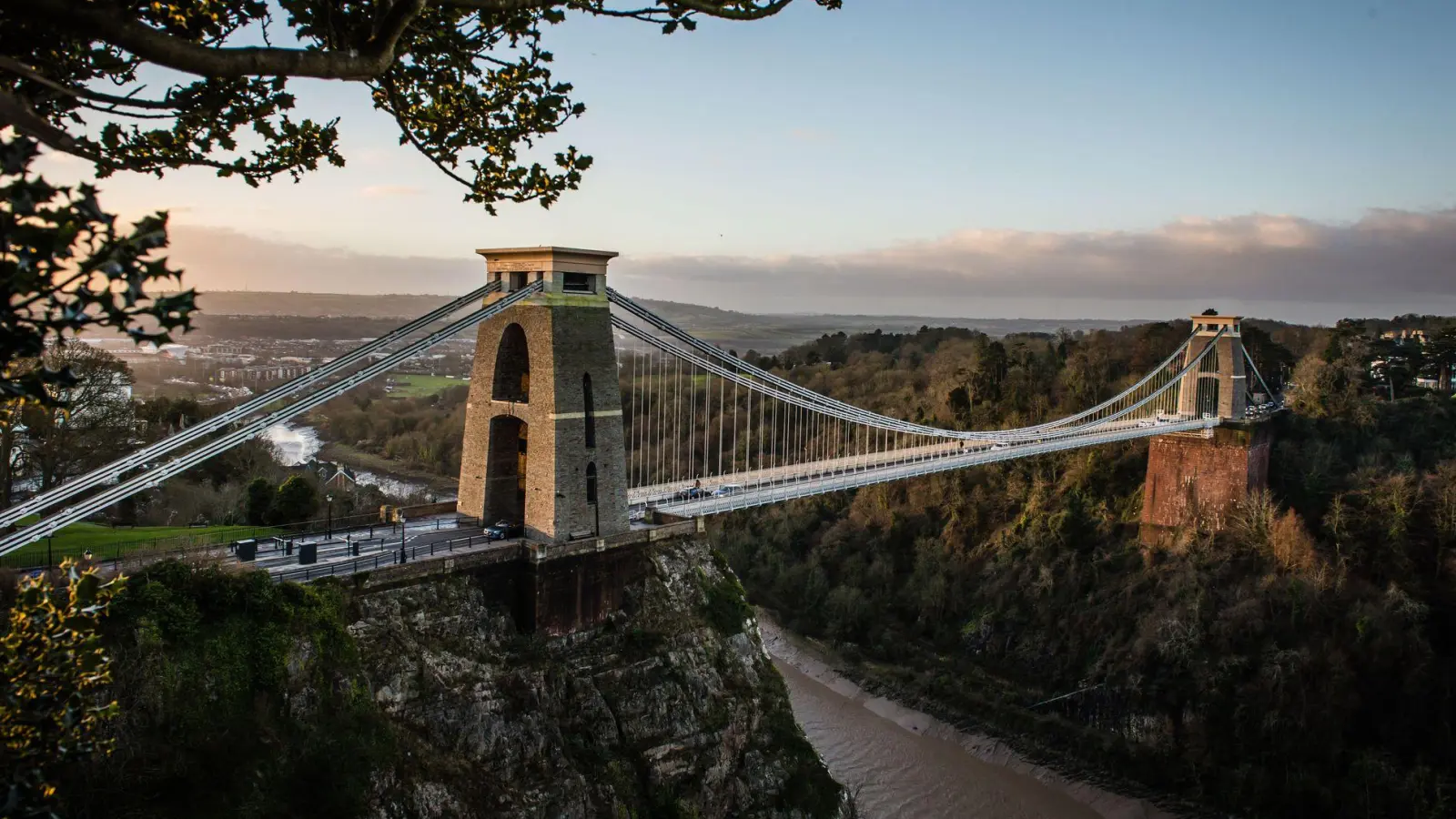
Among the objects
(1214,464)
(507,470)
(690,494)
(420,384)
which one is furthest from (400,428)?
(1214,464)

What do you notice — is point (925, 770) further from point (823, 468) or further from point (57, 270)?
point (57, 270)

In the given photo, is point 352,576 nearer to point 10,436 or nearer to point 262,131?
point 10,436

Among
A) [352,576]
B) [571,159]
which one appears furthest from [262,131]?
[352,576]

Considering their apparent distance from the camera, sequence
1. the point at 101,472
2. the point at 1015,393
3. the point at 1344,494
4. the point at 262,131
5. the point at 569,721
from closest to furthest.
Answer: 1. the point at 262,131
2. the point at 101,472
3. the point at 569,721
4. the point at 1344,494
5. the point at 1015,393

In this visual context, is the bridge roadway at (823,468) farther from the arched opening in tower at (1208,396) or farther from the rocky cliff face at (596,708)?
the rocky cliff face at (596,708)

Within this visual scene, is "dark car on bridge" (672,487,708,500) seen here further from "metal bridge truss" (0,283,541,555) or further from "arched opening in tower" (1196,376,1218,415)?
"arched opening in tower" (1196,376,1218,415)

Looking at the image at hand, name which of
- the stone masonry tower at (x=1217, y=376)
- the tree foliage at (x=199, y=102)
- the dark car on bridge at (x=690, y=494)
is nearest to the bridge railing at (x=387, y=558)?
the dark car on bridge at (x=690, y=494)
